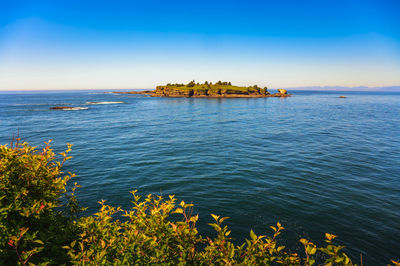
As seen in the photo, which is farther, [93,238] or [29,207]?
[93,238]

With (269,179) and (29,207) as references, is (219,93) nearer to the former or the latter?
(269,179)

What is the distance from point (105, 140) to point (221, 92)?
157m

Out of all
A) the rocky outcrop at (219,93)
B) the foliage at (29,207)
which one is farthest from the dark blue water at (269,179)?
the rocky outcrop at (219,93)

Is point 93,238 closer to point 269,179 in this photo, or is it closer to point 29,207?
point 29,207

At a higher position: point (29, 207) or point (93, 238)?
point (29, 207)

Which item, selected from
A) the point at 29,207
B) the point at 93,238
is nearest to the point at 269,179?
the point at 93,238

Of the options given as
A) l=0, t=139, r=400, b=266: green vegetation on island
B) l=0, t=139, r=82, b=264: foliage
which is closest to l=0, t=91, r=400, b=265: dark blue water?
l=0, t=139, r=400, b=266: green vegetation on island

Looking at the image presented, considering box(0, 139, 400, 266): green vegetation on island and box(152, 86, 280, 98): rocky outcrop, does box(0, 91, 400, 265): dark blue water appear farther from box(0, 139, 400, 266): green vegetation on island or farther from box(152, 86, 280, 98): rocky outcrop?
box(152, 86, 280, 98): rocky outcrop

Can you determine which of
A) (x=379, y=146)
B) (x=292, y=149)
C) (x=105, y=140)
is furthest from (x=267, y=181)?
(x=105, y=140)

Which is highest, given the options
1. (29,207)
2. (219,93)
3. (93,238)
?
(219,93)

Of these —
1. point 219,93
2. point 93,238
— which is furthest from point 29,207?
point 219,93

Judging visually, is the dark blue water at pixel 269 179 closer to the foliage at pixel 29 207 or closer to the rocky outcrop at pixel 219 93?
the foliage at pixel 29 207

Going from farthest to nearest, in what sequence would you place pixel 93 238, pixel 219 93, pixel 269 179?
pixel 219 93 → pixel 269 179 → pixel 93 238

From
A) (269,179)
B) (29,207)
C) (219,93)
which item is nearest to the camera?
(29,207)
